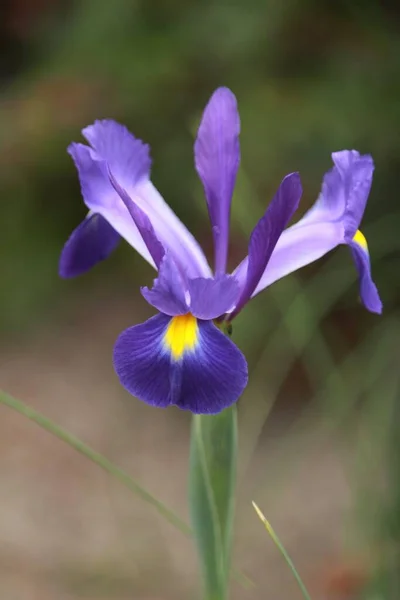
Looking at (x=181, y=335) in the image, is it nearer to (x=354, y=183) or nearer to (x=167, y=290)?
(x=167, y=290)

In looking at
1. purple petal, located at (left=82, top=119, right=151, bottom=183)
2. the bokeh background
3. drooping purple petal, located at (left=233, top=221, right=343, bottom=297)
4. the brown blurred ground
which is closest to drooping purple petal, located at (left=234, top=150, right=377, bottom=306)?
drooping purple petal, located at (left=233, top=221, right=343, bottom=297)

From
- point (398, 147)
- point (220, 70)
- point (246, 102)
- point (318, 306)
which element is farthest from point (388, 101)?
point (318, 306)

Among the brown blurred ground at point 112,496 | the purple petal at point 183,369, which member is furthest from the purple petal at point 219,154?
the brown blurred ground at point 112,496

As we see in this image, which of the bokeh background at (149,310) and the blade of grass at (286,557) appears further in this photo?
the bokeh background at (149,310)

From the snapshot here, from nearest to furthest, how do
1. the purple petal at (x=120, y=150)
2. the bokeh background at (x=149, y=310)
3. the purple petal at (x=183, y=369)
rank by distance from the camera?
the purple petal at (x=183, y=369), the purple petal at (x=120, y=150), the bokeh background at (x=149, y=310)

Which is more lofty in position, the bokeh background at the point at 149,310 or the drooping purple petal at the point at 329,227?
the bokeh background at the point at 149,310

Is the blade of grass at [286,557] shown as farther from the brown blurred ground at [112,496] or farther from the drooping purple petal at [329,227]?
the brown blurred ground at [112,496]

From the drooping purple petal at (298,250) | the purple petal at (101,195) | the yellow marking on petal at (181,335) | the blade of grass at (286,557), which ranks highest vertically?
the purple petal at (101,195)

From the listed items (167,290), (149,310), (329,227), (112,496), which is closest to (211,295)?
(167,290)

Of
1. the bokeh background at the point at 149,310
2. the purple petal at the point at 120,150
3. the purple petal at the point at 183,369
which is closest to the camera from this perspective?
the purple petal at the point at 183,369
